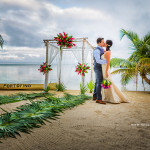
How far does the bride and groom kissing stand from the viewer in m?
3.88

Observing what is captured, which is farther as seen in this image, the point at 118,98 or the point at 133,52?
the point at 133,52

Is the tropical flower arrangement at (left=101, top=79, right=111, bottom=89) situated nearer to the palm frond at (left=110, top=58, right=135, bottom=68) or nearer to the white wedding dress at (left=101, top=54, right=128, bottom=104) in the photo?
the white wedding dress at (left=101, top=54, right=128, bottom=104)

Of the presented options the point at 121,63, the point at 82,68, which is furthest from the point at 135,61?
the point at 82,68

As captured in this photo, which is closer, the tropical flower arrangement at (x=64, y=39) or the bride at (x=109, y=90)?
the bride at (x=109, y=90)

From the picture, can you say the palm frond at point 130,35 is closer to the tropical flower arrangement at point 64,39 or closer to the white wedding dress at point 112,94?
the tropical flower arrangement at point 64,39

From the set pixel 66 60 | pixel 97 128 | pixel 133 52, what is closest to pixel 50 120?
pixel 97 128

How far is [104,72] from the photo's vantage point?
13.2 ft

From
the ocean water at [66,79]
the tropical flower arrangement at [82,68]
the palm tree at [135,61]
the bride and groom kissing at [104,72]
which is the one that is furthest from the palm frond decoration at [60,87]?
the bride and groom kissing at [104,72]

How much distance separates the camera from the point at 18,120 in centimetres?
220

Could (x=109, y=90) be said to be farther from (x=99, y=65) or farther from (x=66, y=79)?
(x=66, y=79)

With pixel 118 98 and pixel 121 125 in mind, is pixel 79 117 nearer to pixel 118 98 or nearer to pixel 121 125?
pixel 121 125

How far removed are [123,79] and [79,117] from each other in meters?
4.96

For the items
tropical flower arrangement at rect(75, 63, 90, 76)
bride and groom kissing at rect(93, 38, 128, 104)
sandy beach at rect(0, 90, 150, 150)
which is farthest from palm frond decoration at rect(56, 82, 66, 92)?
sandy beach at rect(0, 90, 150, 150)

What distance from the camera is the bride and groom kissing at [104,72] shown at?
388 centimetres
